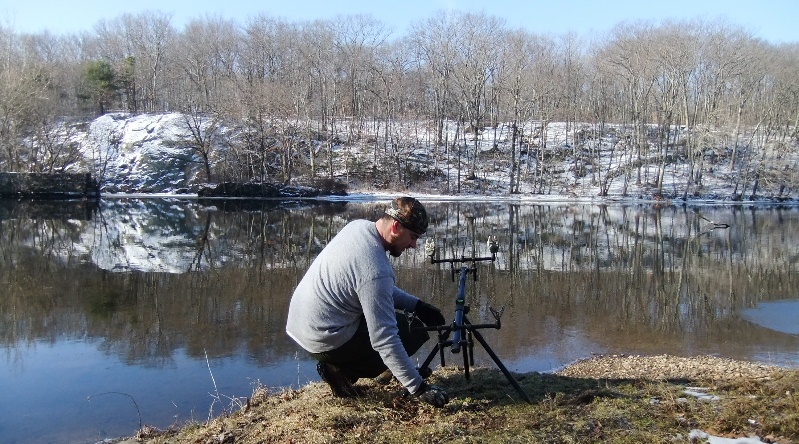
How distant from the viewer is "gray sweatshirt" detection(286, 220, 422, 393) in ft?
12.3

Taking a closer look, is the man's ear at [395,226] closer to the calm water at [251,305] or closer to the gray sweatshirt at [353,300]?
the gray sweatshirt at [353,300]

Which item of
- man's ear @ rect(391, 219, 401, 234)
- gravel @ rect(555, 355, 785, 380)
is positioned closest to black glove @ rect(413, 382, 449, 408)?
man's ear @ rect(391, 219, 401, 234)

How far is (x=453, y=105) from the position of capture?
59656 millimetres

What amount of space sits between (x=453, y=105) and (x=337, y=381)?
57.1m

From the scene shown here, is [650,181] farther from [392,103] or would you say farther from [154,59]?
[154,59]

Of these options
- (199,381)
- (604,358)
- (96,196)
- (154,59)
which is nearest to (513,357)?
(604,358)

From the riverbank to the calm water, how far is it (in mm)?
1948

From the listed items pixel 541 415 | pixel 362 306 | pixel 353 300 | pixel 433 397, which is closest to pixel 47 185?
A: pixel 353 300

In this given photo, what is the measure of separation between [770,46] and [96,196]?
188 ft

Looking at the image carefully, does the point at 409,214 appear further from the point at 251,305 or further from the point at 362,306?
the point at 251,305

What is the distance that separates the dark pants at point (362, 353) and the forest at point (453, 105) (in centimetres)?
4300

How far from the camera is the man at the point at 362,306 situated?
377 cm

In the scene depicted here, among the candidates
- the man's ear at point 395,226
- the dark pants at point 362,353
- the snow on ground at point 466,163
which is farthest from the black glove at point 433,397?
the snow on ground at point 466,163

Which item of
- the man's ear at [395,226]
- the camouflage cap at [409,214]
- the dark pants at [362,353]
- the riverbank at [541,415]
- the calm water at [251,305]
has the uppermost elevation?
the camouflage cap at [409,214]
